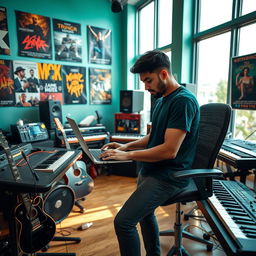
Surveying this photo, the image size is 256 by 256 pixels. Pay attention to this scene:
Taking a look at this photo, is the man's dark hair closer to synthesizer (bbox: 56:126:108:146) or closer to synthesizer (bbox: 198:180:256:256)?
synthesizer (bbox: 198:180:256:256)

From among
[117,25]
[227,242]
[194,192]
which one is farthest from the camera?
[117,25]

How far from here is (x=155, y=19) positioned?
154 inches

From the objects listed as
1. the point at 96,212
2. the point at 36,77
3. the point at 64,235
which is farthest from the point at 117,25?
the point at 64,235

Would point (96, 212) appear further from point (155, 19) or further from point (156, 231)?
point (155, 19)

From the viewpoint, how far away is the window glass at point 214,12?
8.95 feet

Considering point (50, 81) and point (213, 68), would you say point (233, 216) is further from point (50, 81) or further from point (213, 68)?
point (50, 81)

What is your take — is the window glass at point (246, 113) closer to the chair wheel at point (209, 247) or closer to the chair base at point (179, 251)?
the chair wheel at point (209, 247)

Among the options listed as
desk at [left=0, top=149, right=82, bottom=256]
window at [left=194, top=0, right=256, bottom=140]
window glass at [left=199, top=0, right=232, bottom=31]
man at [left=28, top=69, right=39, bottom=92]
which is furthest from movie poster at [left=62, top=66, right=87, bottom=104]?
desk at [left=0, top=149, right=82, bottom=256]

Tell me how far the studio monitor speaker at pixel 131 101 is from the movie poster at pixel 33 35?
1467 millimetres

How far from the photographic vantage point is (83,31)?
3.88m

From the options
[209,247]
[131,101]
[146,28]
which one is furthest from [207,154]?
[146,28]

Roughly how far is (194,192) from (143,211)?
1.13 ft

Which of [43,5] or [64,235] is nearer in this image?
[64,235]

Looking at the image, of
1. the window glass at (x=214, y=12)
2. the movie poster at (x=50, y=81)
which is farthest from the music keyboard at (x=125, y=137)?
the window glass at (x=214, y=12)
